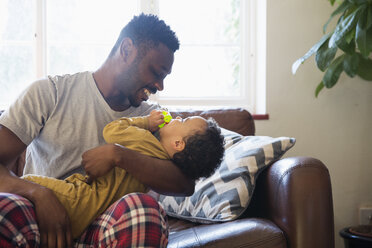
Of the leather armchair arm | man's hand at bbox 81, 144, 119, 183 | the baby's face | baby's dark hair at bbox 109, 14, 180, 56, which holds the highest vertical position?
baby's dark hair at bbox 109, 14, 180, 56

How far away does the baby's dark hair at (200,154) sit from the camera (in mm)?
1295

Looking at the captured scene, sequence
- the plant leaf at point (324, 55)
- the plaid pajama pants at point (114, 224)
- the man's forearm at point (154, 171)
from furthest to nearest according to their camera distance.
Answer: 1. the plant leaf at point (324, 55)
2. the man's forearm at point (154, 171)
3. the plaid pajama pants at point (114, 224)

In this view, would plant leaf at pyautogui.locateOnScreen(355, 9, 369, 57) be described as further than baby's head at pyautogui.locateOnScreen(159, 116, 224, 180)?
Yes

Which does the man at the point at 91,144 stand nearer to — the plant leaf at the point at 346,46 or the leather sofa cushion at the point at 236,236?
the leather sofa cushion at the point at 236,236

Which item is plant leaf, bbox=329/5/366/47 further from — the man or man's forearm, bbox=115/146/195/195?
man's forearm, bbox=115/146/195/195

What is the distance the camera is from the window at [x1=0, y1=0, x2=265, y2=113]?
2.82m

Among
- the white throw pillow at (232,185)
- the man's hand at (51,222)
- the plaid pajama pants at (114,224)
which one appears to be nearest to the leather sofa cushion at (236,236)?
the white throw pillow at (232,185)

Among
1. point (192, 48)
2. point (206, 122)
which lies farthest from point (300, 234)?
point (192, 48)

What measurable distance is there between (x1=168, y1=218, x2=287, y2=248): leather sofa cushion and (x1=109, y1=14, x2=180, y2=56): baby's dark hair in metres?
0.68

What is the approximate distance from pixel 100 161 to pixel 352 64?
64.2 inches

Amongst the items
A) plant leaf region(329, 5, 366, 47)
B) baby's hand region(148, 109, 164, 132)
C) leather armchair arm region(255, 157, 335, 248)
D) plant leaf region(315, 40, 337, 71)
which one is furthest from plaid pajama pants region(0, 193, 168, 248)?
plant leaf region(315, 40, 337, 71)

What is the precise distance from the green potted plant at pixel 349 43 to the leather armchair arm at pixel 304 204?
81 centimetres

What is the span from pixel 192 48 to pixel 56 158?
1.75 m

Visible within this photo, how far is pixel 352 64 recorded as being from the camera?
2242 millimetres
